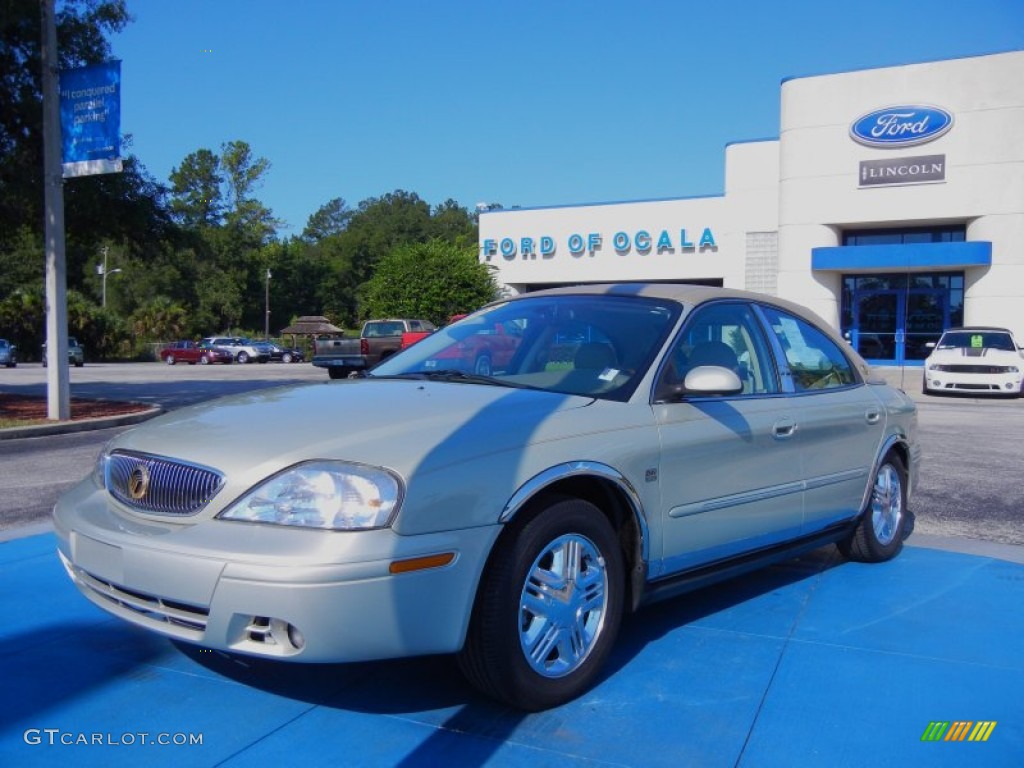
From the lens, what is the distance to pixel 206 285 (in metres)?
79.8

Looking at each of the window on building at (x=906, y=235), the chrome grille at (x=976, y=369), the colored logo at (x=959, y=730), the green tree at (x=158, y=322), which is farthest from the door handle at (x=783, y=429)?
the green tree at (x=158, y=322)

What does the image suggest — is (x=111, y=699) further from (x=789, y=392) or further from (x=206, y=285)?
(x=206, y=285)

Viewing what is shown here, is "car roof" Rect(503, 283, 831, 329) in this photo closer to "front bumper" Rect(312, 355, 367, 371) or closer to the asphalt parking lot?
the asphalt parking lot

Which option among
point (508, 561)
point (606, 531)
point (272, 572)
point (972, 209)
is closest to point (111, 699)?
point (272, 572)

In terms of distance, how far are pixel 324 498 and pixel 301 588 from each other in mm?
302

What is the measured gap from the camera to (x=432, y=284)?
40031 millimetres

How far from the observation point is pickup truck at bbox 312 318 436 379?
25562 mm

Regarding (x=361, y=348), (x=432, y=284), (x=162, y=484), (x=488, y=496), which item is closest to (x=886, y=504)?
(x=488, y=496)

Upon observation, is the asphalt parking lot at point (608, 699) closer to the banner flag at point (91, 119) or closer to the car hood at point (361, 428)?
the car hood at point (361, 428)

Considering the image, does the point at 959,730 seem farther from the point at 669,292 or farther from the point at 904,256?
the point at 904,256

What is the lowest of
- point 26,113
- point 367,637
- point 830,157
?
point 367,637

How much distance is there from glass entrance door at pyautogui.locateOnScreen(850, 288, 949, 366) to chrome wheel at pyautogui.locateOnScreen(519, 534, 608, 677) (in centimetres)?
3005

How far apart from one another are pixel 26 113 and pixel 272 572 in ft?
46.8

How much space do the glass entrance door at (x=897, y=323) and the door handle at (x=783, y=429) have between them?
28719mm
